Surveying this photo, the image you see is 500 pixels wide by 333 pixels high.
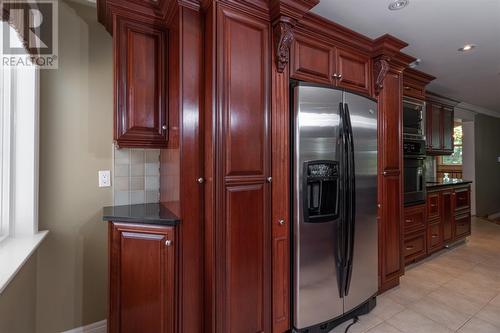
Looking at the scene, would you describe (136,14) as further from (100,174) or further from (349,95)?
(349,95)

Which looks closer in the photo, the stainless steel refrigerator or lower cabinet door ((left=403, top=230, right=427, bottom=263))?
the stainless steel refrigerator

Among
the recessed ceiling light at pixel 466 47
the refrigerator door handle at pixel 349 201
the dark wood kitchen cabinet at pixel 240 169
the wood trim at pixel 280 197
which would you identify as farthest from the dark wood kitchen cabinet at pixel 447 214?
the dark wood kitchen cabinet at pixel 240 169

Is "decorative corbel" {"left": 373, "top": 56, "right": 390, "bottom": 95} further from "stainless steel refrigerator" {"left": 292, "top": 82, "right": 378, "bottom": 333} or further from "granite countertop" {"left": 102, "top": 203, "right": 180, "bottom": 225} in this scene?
"granite countertop" {"left": 102, "top": 203, "right": 180, "bottom": 225}

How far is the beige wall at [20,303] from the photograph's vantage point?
3.89 ft

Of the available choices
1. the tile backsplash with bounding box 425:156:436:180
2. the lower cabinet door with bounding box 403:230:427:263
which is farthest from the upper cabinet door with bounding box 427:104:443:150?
the lower cabinet door with bounding box 403:230:427:263

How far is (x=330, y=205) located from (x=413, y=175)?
1.88 m

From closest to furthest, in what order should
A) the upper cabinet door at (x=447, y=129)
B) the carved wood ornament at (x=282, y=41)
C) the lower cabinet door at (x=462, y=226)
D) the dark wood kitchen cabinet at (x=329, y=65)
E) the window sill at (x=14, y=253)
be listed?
the window sill at (x=14, y=253), the carved wood ornament at (x=282, y=41), the dark wood kitchen cabinet at (x=329, y=65), the lower cabinet door at (x=462, y=226), the upper cabinet door at (x=447, y=129)

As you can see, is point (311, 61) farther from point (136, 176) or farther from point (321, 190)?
point (136, 176)

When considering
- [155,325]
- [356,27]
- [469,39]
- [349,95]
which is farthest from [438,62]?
[155,325]

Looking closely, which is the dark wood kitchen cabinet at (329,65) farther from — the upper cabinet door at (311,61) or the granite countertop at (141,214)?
the granite countertop at (141,214)

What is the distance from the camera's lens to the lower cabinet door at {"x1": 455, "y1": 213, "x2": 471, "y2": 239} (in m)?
3.93

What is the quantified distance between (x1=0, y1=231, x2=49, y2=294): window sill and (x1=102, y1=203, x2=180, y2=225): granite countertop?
0.39m

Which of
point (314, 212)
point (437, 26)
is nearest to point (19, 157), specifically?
point (314, 212)

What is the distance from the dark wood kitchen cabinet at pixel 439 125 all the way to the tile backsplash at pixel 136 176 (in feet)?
13.5
